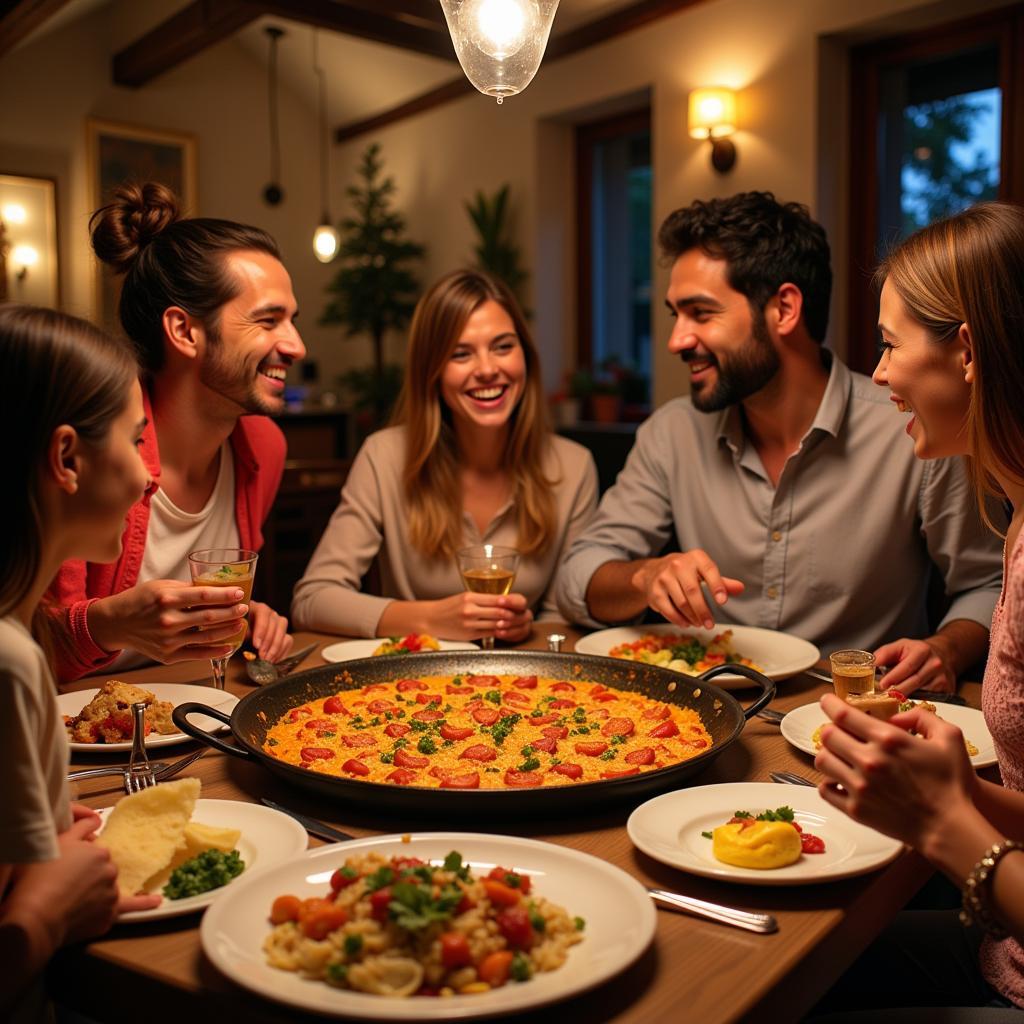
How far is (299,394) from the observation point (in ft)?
28.2

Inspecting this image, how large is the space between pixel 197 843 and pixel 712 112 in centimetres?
532

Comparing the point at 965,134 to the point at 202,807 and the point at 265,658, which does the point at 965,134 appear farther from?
the point at 202,807

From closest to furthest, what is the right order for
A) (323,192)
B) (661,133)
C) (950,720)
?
(950,720), (661,133), (323,192)

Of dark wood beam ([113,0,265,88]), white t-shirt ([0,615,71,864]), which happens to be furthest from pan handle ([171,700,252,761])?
dark wood beam ([113,0,265,88])

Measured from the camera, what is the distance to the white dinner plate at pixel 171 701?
154 centimetres

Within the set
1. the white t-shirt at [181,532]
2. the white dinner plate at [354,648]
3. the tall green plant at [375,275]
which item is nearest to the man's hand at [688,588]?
the white dinner plate at [354,648]

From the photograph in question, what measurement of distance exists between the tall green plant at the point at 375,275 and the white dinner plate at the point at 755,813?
722cm

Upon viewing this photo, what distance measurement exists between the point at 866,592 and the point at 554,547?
32.7 inches

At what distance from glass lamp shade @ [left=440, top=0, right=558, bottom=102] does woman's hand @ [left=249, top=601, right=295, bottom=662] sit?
3.50 ft

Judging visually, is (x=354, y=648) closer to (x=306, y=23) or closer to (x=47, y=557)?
(x=47, y=557)

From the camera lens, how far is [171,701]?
5.73 ft

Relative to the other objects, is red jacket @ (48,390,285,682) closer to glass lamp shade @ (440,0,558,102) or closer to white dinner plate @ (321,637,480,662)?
white dinner plate @ (321,637,480,662)

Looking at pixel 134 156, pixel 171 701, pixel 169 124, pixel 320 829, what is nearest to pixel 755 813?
pixel 320 829

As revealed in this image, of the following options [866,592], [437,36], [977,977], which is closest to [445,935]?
[977,977]
